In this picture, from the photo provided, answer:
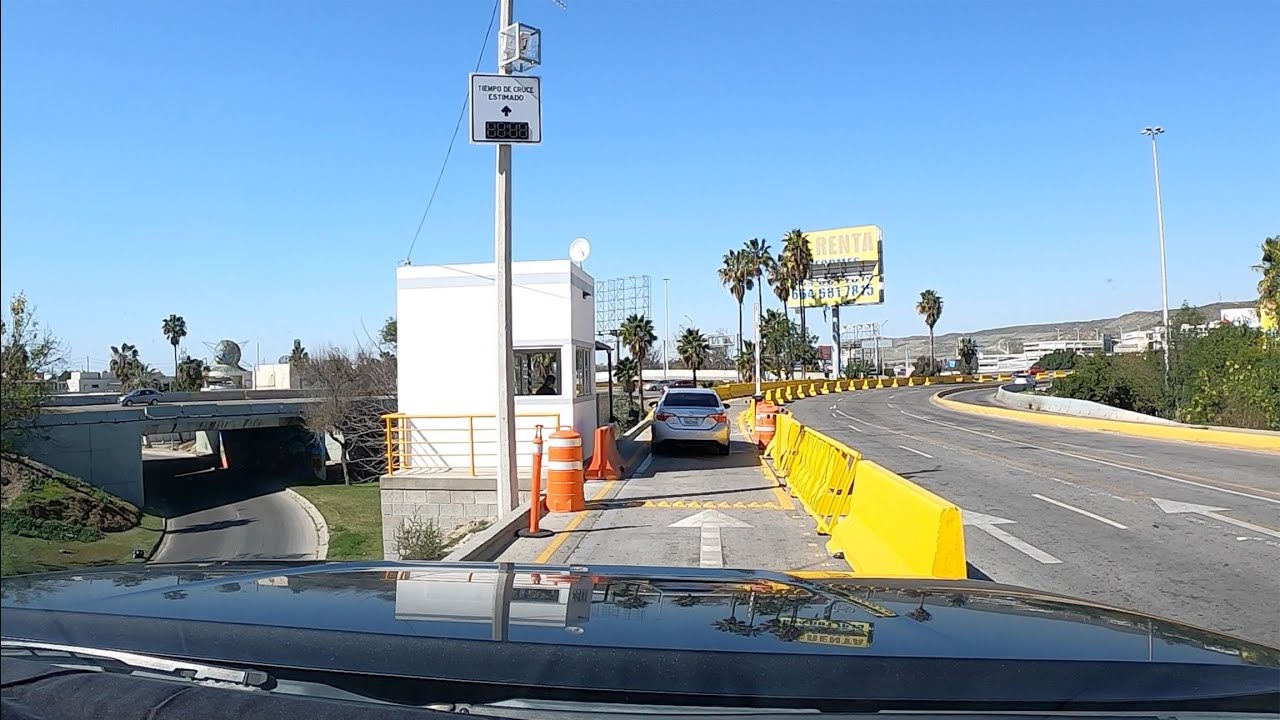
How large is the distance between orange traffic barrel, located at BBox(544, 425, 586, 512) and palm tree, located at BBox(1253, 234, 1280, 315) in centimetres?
3625

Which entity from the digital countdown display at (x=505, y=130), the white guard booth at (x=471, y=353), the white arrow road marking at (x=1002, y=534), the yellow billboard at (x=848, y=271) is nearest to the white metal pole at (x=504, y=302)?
the digital countdown display at (x=505, y=130)

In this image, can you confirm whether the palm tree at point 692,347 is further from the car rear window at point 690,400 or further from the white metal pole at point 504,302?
the white metal pole at point 504,302

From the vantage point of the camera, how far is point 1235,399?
35.0m

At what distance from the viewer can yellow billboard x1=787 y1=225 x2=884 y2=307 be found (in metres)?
103

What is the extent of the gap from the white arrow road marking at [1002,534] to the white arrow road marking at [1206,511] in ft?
8.28

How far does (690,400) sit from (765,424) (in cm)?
261

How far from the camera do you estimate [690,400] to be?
22.8 metres

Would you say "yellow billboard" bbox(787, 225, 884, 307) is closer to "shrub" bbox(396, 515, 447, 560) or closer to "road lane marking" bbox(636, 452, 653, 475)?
"road lane marking" bbox(636, 452, 653, 475)

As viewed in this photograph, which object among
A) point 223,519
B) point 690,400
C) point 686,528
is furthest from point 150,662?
point 690,400

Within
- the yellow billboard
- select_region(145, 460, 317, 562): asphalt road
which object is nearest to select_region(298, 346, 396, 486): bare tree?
select_region(145, 460, 317, 562): asphalt road

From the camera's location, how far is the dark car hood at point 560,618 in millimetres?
2381

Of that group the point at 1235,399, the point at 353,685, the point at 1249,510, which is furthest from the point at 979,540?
the point at 1235,399

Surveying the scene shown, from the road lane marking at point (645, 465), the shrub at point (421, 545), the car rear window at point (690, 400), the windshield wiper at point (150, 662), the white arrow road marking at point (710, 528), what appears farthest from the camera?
the car rear window at point (690, 400)

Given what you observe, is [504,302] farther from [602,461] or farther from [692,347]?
[692,347]
